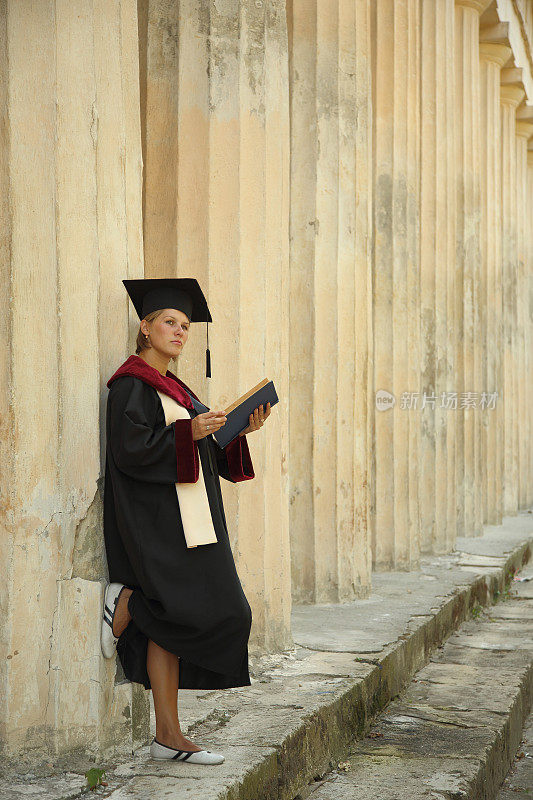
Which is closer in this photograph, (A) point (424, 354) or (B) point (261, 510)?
(B) point (261, 510)

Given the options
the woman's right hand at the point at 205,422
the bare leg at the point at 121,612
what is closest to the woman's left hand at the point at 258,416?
the woman's right hand at the point at 205,422

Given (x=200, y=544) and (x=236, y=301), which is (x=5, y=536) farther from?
(x=236, y=301)

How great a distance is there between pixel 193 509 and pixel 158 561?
24 centimetres

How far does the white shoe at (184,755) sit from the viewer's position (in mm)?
4043

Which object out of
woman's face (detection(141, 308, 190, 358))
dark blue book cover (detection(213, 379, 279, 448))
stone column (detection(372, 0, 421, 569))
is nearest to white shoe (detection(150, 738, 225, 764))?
dark blue book cover (detection(213, 379, 279, 448))

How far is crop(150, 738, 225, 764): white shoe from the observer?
4.04m

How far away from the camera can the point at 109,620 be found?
13.3ft

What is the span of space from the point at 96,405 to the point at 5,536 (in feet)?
2.08

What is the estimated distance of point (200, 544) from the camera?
13.2 feet

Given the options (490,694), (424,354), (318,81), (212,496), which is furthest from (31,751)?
(424,354)

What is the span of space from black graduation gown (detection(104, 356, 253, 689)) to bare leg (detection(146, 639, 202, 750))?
5 centimetres

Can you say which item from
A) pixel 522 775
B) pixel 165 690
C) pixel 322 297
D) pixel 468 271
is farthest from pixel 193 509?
pixel 468 271

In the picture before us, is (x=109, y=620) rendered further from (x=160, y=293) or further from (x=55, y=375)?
(x=160, y=293)

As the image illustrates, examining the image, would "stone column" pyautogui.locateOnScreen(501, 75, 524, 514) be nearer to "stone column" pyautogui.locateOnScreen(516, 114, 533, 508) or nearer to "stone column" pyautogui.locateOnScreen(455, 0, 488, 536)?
"stone column" pyautogui.locateOnScreen(516, 114, 533, 508)
